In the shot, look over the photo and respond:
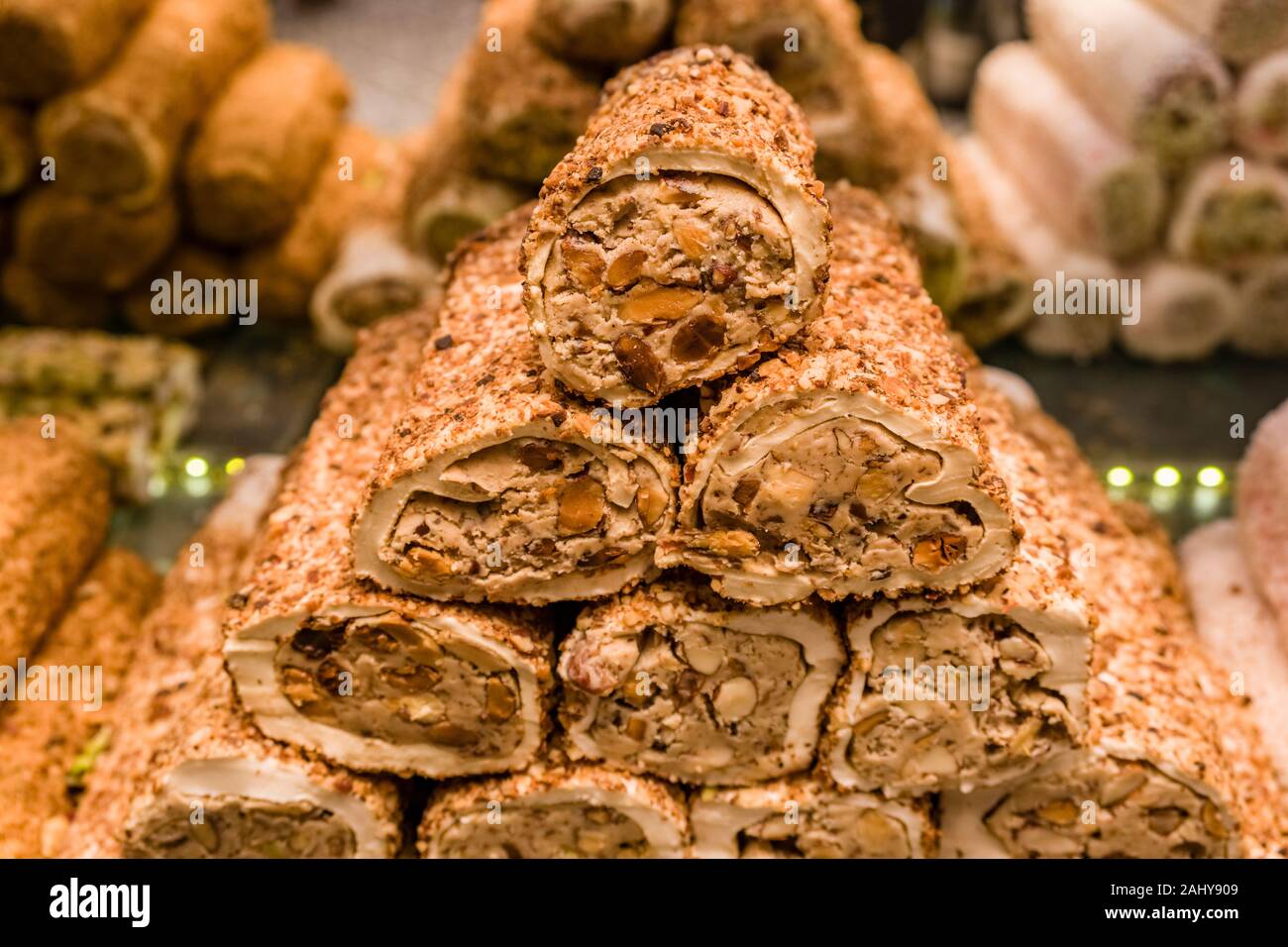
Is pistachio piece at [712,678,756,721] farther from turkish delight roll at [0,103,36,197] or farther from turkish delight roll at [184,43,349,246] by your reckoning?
turkish delight roll at [0,103,36,197]

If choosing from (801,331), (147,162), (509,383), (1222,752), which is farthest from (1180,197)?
(147,162)

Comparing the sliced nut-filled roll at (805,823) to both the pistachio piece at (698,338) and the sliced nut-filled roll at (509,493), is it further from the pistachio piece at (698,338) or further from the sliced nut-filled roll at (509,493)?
the pistachio piece at (698,338)

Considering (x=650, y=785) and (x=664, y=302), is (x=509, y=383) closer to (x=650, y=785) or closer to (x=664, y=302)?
(x=664, y=302)

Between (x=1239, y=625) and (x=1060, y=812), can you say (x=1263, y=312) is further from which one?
(x=1060, y=812)

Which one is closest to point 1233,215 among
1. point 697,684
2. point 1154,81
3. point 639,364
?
point 1154,81

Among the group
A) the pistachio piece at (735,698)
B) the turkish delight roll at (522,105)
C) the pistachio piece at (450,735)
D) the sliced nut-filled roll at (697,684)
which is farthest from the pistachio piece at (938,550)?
the turkish delight roll at (522,105)

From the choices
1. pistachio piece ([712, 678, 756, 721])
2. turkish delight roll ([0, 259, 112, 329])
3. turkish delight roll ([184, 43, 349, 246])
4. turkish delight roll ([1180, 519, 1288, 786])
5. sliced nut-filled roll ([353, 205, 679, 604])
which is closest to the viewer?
sliced nut-filled roll ([353, 205, 679, 604])

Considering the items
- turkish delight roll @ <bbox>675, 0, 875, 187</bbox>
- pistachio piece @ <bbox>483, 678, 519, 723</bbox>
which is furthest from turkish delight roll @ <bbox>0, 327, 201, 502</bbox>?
pistachio piece @ <bbox>483, 678, 519, 723</bbox>
